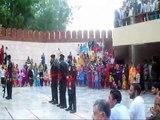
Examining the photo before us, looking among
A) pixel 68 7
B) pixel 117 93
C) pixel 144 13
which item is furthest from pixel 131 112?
pixel 68 7

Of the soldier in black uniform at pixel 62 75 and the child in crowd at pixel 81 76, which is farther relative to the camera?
the child in crowd at pixel 81 76

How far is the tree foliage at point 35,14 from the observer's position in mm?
34125

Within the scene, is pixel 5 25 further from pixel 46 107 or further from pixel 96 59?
pixel 46 107

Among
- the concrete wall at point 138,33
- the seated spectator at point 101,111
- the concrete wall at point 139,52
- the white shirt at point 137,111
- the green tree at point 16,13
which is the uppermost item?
the green tree at point 16,13

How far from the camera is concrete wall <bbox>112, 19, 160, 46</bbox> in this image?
18.1 m

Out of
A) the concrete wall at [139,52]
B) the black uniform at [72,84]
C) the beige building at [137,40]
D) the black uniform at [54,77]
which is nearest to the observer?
the black uniform at [72,84]

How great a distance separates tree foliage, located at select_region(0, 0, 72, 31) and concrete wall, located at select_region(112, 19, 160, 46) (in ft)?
45.8

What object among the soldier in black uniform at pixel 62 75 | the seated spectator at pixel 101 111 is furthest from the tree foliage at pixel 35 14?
the seated spectator at pixel 101 111

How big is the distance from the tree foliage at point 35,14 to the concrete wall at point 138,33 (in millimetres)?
13965

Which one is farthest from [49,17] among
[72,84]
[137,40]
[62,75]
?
[72,84]

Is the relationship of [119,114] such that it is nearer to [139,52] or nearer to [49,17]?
[139,52]

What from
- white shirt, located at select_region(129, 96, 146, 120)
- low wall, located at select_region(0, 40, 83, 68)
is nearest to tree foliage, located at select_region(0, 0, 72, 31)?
low wall, located at select_region(0, 40, 83, 68)

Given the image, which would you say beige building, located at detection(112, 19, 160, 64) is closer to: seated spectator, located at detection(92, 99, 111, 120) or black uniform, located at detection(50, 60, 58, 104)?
black uniform, located at detection(50, 60, 58, 104)

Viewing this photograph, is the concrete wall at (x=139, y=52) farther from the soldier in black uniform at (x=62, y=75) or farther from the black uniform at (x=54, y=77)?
the soldier in black uniform at (x=62, y=75)
